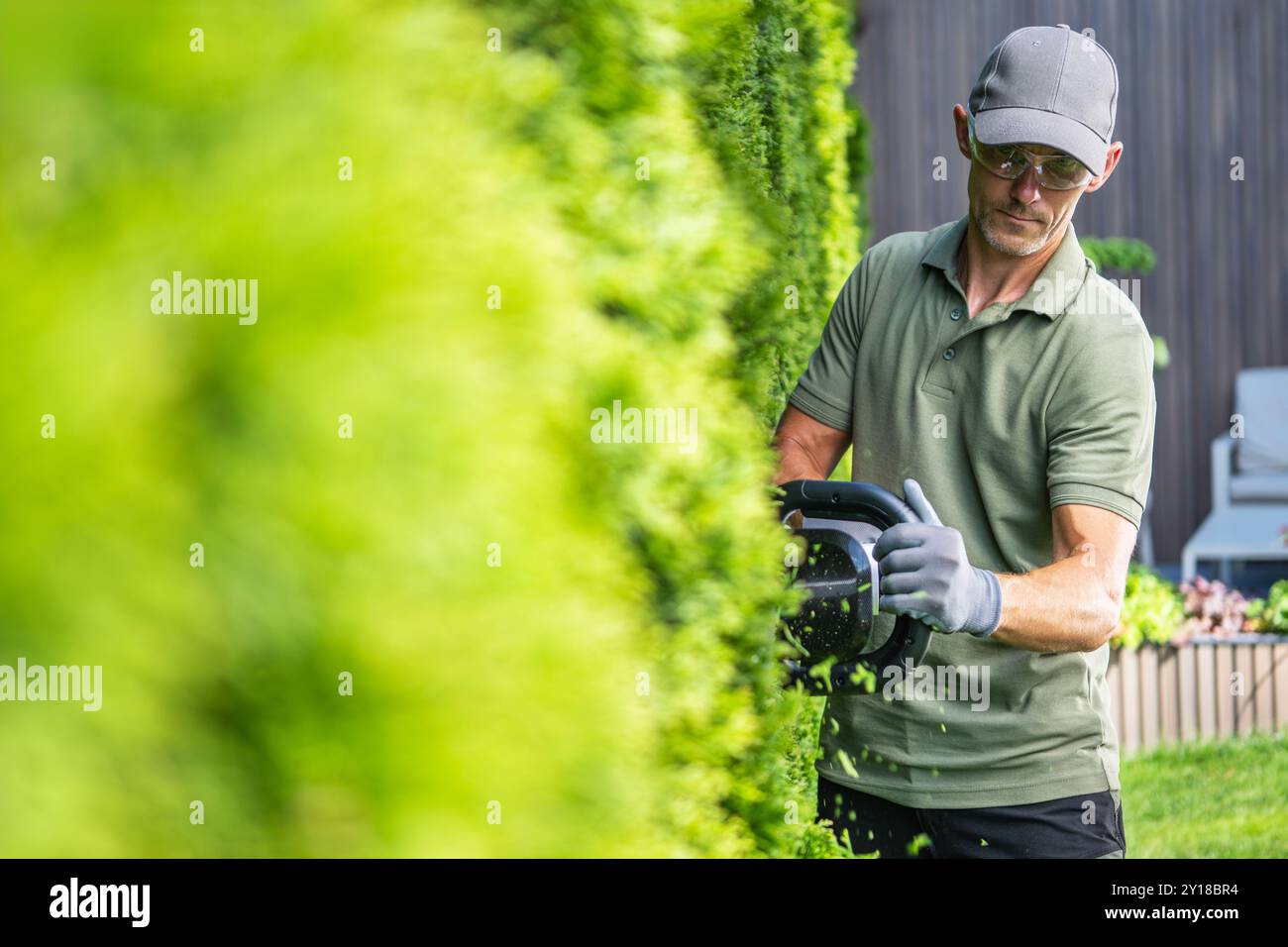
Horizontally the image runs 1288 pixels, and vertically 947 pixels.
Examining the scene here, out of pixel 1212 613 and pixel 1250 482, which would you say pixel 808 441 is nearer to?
pixel 1212 613

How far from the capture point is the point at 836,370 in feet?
9.44

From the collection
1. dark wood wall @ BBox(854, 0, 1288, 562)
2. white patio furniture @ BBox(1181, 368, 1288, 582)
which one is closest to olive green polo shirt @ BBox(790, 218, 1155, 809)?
white patio furniture @ BBox(1181, 368, 1288, 582)

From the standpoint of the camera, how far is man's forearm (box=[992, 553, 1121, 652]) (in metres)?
2.29

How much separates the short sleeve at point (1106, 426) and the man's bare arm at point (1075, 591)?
0.04 metres

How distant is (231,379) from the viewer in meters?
0.64

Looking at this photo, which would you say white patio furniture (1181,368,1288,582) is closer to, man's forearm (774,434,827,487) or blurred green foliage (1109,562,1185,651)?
blurred green foliage (1109,562,1185,651)

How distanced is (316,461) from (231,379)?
6cm

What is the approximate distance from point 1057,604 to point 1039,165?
0.92 m

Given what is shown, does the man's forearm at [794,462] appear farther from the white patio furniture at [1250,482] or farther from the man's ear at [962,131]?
the white patio furniture at [1250,482]

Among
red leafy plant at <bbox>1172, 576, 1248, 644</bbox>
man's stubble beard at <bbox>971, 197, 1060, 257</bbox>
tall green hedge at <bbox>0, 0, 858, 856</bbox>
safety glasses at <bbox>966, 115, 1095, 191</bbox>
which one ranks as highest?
safety glasses at <bbox>966, 115, 1095, 191</bbox>

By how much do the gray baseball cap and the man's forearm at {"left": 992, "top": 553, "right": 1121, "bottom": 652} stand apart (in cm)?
86

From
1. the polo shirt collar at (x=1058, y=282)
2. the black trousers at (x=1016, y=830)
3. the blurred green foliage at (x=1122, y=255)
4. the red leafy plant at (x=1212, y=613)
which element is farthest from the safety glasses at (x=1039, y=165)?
the blurred green foliage at (x=1122, y=255)

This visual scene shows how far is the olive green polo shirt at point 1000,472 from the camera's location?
2.50 m

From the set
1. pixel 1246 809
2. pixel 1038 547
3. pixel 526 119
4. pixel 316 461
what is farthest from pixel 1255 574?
pixel 316 461
